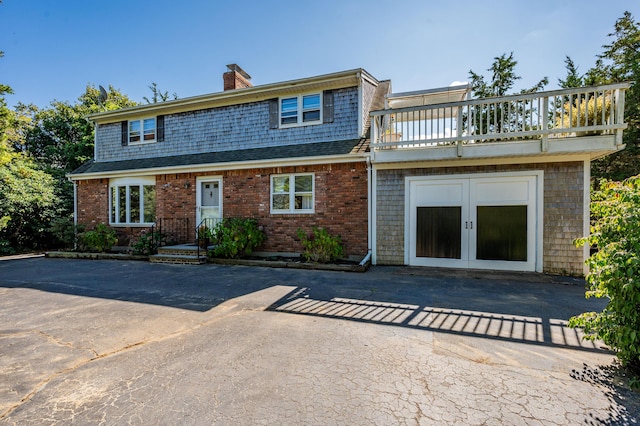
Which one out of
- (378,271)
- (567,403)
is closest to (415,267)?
(378,271)

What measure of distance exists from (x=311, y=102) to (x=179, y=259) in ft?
22.8

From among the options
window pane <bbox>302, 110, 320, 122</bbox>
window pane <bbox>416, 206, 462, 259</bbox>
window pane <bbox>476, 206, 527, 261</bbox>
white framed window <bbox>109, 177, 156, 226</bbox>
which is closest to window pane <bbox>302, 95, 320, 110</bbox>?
window pane <bbox>302, 110, 320, 122</bbox>

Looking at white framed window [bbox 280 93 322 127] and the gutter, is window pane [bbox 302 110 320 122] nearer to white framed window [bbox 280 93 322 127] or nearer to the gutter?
white framed window [bbox 280 93 322 127]

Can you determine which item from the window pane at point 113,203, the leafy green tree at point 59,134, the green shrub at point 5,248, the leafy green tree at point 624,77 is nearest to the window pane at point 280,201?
the window pane at point 113,203

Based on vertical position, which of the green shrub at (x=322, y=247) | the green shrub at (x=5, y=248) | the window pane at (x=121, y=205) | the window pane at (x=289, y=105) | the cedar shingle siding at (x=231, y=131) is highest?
the window pane at (x=289, y=105)

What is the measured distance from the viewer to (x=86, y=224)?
1323 cm

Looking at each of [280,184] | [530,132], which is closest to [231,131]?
[280,184]

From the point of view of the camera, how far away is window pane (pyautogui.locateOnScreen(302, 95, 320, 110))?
10883 millimetres

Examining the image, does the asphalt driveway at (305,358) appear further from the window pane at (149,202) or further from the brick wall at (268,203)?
the window pane at (149,202)

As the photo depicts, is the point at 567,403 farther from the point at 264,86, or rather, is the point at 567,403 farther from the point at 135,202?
the point at 135,202

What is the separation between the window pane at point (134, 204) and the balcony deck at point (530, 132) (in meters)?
9.83

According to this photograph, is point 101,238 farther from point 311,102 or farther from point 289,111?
point 311,102

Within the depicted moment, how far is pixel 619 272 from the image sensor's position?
2.66 m

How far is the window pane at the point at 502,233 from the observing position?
790 cm
